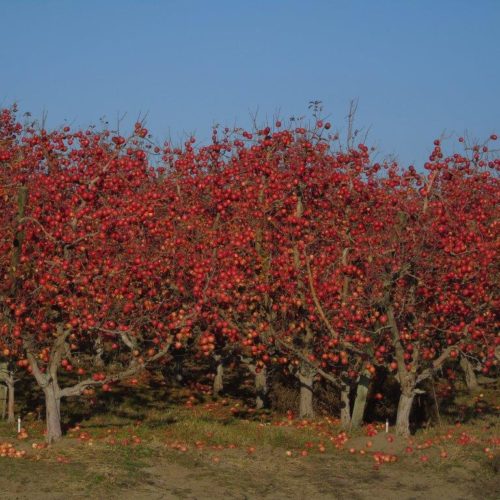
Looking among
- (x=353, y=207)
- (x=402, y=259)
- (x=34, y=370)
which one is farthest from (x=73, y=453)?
(x=353, y=207)

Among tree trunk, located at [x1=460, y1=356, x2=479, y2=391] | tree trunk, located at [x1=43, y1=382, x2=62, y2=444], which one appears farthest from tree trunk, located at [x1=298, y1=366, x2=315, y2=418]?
tree trunk, located at [x1=460, y1=356, x2=479, y2=391]

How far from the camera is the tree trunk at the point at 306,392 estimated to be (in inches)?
720

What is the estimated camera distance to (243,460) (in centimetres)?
1350

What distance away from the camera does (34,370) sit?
14234 mm

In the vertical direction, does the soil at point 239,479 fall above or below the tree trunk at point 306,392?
below

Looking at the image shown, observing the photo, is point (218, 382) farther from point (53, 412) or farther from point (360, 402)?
point (53, 412)

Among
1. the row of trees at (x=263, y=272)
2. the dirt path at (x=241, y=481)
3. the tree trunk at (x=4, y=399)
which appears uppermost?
the row of trees at (x=263, y=272)

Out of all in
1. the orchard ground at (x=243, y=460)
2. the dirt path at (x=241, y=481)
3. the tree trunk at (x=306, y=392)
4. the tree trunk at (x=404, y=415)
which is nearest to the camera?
the dirt path at (x=241, y=481)

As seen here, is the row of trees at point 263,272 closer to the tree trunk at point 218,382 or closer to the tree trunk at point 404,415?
the tree trunk at point 404,415

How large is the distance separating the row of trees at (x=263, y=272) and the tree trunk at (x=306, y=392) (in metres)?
0.03

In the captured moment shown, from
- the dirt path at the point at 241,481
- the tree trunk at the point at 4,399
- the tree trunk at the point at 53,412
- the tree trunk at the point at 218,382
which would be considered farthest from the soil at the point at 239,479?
the tree trunk at the point at 218,382

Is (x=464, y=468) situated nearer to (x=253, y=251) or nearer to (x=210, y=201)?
(x=253, y=251)

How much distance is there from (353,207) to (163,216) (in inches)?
196

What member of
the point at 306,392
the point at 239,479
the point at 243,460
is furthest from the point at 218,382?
the point at 239,479
